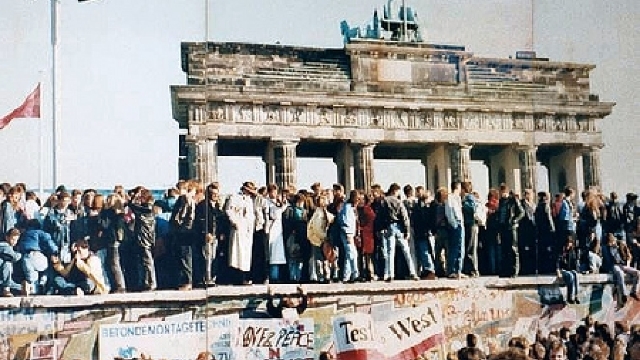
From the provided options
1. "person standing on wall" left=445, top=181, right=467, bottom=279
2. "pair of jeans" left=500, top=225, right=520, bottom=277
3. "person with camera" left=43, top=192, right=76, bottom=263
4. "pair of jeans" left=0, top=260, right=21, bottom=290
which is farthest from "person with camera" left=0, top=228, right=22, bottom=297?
"pair of jeans" left=500, top=225, right=520, bottom=277

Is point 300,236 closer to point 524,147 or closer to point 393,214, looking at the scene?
point 393,214

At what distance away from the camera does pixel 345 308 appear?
7.83 meters

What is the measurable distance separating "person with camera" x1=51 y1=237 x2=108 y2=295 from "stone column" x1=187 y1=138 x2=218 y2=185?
1.13 m

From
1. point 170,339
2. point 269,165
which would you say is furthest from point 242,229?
point 170,339

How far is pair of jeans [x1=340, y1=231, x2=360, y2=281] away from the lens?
25.9ft

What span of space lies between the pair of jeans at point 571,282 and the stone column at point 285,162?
265 centimetres

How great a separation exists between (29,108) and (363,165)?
9.47 ft

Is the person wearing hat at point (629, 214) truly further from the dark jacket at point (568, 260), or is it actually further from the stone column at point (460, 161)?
the stone column at point (460, 161)

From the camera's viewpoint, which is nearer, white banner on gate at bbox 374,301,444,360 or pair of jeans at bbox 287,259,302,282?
pair of jeans at bbox 287,259,302,282

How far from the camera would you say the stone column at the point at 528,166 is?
27.8ft

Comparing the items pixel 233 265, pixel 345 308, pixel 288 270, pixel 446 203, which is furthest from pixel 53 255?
pixel 446 203

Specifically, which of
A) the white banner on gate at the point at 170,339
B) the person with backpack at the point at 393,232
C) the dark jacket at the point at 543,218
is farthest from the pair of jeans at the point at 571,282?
the white banner on gate at the point at 170,339

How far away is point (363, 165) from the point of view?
822 centimetres

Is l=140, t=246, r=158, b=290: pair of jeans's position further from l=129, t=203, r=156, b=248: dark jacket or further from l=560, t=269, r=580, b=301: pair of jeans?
l=560, t=269, r=580, b=301: pair of jeans
